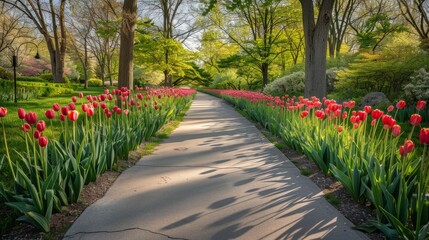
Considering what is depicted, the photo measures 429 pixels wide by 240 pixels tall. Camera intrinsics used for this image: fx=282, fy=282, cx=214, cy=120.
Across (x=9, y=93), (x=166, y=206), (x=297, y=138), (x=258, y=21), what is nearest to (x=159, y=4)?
(x=258, y=21)

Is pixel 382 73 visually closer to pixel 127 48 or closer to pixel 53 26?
pixel 127 48

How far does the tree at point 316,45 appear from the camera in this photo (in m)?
6.79

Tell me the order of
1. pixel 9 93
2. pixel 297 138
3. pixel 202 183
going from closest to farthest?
1. pixel 202 183
2. pixel 297 138
3. pixel 9 93

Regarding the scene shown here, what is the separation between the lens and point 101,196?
288 centimetres

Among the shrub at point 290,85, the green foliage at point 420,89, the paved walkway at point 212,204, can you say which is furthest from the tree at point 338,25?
the paved walkway at point 212,204

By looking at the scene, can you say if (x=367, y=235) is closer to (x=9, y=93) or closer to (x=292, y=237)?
(x=292, y=237)

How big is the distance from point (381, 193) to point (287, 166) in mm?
1787

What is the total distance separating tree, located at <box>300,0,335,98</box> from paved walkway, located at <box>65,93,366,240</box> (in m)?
3.24

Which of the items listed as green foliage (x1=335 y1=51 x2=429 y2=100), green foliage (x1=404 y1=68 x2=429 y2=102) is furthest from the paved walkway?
green foliage (x1=335 y1=51 x2=429 y2=100)

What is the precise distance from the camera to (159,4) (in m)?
22.7

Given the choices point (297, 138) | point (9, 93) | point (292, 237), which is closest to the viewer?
point (292, 237)

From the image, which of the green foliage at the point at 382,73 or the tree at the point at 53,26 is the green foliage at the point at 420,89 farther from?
the tree at the point at 53,26

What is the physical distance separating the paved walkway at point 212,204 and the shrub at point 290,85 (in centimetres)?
1177

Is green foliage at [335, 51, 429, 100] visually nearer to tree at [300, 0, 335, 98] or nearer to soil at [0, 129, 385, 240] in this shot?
tree at [300, 0, 335, 98]
